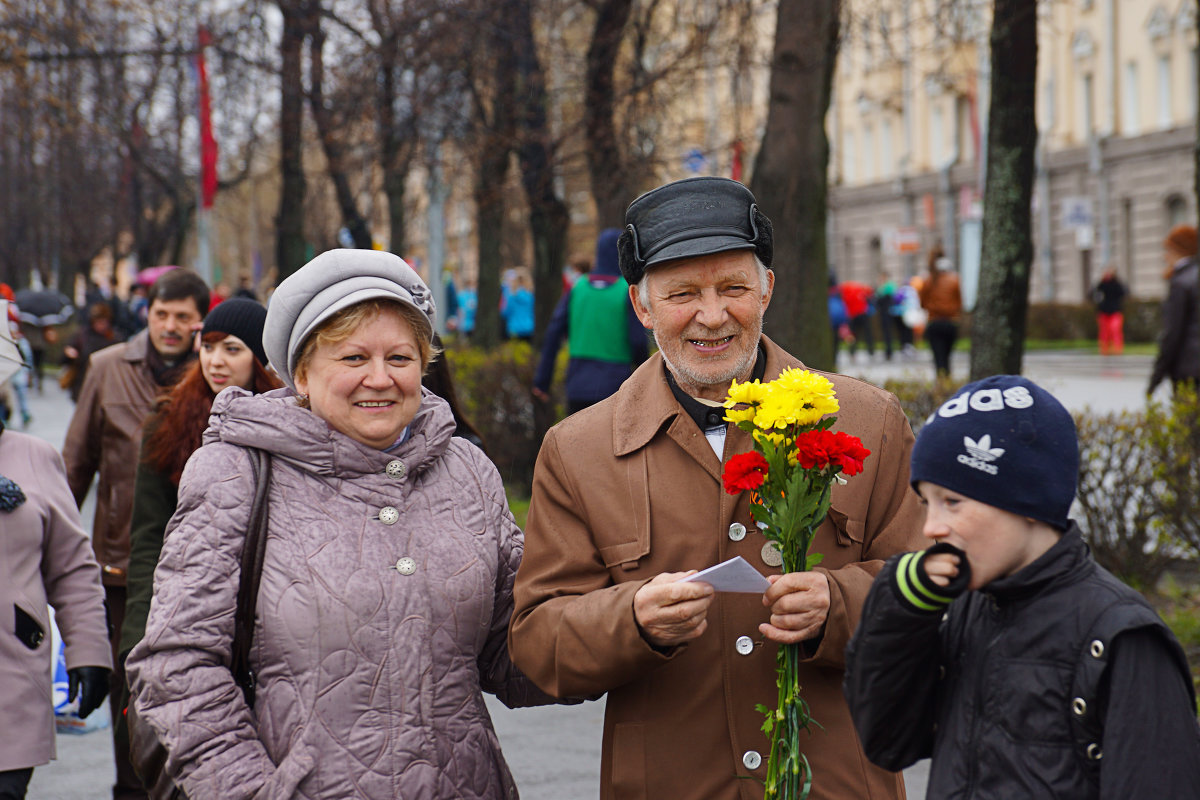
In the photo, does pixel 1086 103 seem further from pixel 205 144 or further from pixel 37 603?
pixel 37 603

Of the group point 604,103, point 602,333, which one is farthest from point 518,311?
point 602,333

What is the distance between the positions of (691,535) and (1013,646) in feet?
2.36

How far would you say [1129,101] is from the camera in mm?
42969

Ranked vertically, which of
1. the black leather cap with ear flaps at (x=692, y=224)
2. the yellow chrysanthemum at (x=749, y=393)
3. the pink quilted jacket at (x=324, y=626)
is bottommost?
the pink quilted jacket at (x=324, y=626)

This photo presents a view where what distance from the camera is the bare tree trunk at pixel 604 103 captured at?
46.6 feet

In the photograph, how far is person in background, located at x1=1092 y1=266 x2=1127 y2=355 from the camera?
100 ft

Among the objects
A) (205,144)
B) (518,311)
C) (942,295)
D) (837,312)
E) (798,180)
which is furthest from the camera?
(837,312)

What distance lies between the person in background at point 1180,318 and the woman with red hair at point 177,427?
27.4 ft

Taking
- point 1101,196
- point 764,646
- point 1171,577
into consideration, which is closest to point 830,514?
point 764,646

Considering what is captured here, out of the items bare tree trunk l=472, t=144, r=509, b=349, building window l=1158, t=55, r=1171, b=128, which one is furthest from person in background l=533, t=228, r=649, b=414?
building window l=1158, t=55, r=1171, b=128

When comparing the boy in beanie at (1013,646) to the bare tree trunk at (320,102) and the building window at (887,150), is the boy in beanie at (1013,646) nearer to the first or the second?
the bare tree trunk at (320,102)

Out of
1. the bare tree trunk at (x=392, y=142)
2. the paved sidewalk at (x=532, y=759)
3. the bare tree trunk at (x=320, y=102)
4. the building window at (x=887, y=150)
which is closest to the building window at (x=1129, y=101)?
the building window at (x=887, y=150)

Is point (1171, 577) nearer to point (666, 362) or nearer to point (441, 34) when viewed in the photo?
point (666, 362)

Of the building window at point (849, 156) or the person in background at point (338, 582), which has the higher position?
the building window at point (849, 156)
